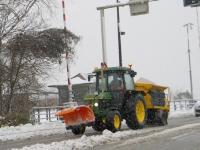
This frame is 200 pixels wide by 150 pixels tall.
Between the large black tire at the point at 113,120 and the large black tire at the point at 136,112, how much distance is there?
957 millimetres

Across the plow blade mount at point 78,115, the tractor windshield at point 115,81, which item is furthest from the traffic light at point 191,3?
the plow blade mount at point 78,115

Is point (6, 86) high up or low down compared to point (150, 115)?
up

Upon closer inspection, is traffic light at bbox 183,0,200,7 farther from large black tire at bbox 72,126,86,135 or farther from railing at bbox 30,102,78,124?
railing at bbox 30,102,78,124

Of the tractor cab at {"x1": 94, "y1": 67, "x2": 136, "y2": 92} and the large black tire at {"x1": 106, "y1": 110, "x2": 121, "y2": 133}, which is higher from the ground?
the tractor cab at {"x1": 94, "y1": 67, "x2": 136, "y2": 92}

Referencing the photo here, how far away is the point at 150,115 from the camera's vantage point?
18.7 m

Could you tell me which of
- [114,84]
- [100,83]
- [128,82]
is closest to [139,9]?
[128,82]

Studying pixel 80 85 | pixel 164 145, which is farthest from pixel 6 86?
pixel 164 145

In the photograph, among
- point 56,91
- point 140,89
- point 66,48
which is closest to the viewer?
point 140,89

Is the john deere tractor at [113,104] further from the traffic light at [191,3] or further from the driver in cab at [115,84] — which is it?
the traffic light at [191,3]

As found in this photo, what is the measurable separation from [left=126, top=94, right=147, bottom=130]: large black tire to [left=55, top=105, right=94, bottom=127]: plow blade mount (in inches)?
72.3

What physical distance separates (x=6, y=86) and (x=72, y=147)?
13455mm

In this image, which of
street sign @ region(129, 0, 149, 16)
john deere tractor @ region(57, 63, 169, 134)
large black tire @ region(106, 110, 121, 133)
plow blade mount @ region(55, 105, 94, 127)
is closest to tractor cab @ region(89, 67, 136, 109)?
john deere tractor @ region(57, 63, 169, 134)

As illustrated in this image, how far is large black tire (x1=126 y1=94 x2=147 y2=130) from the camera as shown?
628 inches

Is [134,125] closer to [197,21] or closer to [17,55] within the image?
[17,55]
